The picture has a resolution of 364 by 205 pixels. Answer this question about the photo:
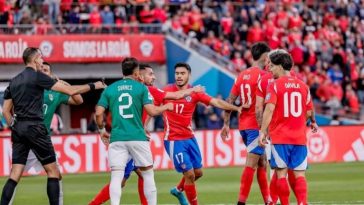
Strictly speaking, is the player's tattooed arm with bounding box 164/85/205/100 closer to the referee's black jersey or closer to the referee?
the referee

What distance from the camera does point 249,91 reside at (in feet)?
57.4

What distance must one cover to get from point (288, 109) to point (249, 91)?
191cm

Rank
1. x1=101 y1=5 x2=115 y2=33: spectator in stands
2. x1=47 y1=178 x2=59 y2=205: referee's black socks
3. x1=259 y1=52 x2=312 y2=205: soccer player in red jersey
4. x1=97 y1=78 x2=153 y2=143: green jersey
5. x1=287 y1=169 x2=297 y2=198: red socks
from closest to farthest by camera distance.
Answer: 1. x1=97 y1=78 x2=153 y2=143: green jersey
2. x1=259 y1=52 x2=312 y2=205: soccer player in red jersey
3. x1=47 y1=178 x2=59 y2=205: referee's black socks
4. x1=287 y1=169 x2=297 y2=198: red socks
5. x1=101 y1=5 x2=115 y2=33: spectator in stands

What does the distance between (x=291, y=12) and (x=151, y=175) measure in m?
26.5

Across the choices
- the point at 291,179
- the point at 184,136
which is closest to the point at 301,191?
the point at 291,179

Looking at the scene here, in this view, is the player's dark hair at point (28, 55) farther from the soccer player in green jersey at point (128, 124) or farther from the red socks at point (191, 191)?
the red socks at point (191, 191)

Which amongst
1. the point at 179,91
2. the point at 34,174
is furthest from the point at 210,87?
the point at 179,91

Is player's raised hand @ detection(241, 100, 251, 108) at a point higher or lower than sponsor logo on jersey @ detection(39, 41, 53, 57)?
lower

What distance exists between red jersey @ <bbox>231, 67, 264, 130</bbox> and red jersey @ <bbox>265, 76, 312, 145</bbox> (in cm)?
177

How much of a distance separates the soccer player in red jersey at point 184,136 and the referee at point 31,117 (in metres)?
2.20

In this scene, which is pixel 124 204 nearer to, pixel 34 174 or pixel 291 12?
pixel 34 174

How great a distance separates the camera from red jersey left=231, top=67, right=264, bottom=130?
57.3 feet

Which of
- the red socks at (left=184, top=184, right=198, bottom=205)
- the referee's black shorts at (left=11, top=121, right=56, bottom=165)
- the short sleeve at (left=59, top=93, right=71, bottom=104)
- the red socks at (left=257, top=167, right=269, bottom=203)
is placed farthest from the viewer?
the red socks at (left=257, top=167, right=269, bottom=203)

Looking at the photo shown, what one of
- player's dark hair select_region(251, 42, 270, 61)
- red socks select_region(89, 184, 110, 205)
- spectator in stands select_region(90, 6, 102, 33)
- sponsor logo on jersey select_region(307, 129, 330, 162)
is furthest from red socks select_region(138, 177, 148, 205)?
spectator in stands select_region(90, 6, 102, 33)
